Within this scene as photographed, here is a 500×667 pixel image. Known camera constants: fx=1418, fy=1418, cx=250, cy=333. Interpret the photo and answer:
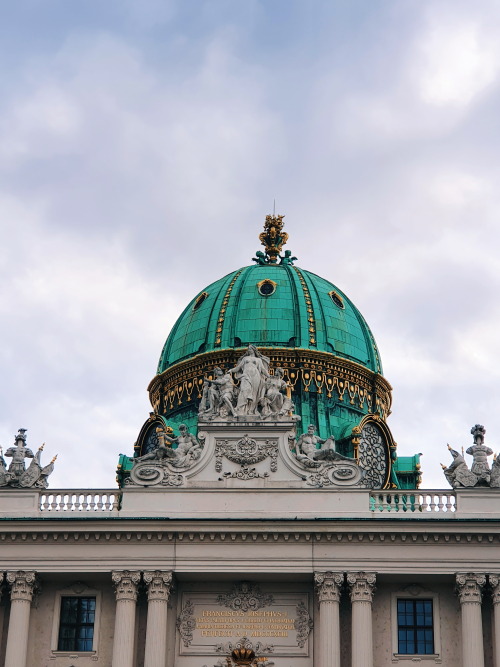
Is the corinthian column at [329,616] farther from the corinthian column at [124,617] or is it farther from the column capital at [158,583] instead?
the corinthian column at [124,617]

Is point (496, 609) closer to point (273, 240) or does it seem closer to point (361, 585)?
point (361, 585)

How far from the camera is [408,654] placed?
40.2 m

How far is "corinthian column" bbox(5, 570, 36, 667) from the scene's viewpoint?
39875mm

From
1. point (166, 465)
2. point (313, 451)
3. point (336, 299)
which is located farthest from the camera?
point (336, 299)

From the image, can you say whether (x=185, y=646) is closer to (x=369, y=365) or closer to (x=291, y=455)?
(x=291, y=455)

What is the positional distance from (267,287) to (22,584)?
16347 millimetres

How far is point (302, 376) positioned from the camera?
4988cm

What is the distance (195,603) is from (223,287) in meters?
15.3

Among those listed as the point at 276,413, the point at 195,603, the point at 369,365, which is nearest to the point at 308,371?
the point at 369,365

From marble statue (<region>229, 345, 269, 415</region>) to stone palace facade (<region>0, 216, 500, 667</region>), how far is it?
7 centimetres

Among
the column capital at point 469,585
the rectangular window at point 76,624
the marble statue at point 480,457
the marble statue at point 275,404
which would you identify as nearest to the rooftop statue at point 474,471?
the marble statue at point 480,457

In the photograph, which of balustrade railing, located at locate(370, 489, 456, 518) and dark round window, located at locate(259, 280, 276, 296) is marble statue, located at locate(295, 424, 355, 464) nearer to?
balustrade railing, located at locate(370, 489, 456, 518)

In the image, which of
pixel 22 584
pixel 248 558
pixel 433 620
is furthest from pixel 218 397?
pixel 433 620

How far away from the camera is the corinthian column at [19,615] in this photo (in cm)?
3988
